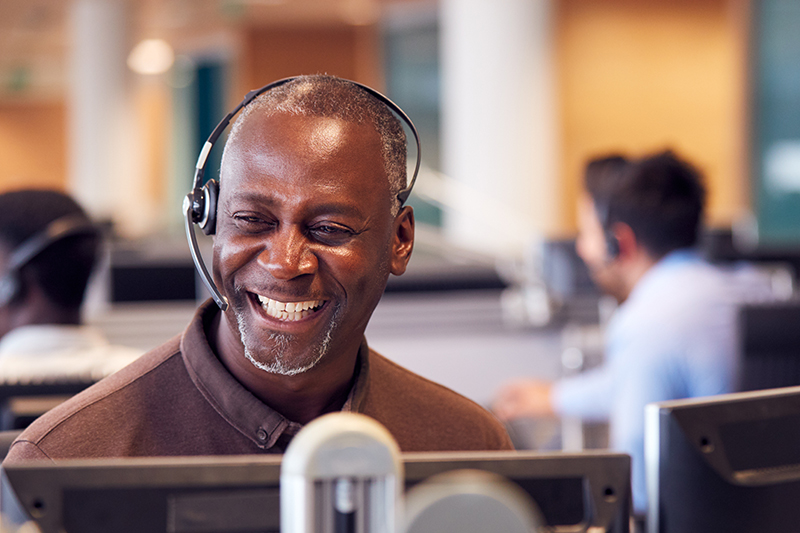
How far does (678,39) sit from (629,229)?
585cm

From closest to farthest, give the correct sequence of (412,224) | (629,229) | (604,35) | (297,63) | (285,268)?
(285,268) → (412,224) → (629,229) → (604,35) → (297,63)

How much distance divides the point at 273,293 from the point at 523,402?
1.72 metres

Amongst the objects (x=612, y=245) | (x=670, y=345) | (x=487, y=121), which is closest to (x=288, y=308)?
(x=670, y=345)

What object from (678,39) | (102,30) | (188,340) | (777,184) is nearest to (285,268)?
(188,340)

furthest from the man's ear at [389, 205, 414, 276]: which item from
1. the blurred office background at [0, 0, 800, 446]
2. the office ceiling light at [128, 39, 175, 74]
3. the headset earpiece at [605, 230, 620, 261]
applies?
the office ceiling light at [128, 39, 175, 74]

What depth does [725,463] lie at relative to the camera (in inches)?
28.4

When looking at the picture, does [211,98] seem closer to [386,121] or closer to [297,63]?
[297,63]

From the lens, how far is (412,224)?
1005 mm

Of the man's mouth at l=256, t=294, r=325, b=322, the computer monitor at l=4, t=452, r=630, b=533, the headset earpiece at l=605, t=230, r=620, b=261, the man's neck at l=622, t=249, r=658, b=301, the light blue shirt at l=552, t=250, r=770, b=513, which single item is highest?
the man's mouth at l=256, t=294, r=325, b=322

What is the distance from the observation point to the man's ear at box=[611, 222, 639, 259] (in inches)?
92.1

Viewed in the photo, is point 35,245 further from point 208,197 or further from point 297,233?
point 297,233

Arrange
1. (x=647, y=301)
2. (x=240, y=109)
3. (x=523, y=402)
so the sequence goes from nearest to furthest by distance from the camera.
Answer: (x=240, y=109), (x=647, y=301), (x=523, y=402)

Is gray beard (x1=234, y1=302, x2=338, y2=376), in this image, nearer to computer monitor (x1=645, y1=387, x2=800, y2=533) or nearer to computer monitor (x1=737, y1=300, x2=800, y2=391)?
computer monitor (x1=645, y1=387, x2=800, y2=533)

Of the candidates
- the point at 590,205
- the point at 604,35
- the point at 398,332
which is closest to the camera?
the point at 590,205
